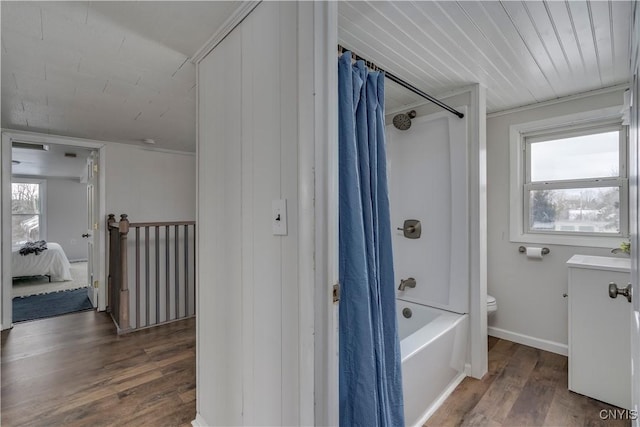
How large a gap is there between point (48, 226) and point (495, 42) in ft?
30.2

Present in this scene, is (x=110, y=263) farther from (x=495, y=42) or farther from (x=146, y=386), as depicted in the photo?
(x=495, y=42)

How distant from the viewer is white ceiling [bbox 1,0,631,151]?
4.28 feet

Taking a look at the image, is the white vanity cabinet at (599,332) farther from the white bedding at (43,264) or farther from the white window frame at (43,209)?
the white window frame at (43,209)

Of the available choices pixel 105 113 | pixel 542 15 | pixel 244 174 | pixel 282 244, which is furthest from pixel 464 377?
pixel 105 113

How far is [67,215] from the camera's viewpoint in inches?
279

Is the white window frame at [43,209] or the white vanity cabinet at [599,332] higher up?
the white window frame at [43,209]

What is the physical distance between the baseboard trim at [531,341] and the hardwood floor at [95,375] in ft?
9.01

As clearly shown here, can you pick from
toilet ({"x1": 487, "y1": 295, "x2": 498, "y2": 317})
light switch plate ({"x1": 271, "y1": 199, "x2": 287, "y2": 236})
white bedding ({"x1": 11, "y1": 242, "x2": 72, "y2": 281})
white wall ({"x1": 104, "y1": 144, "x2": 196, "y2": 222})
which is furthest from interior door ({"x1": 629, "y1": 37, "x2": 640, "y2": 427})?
white bedding ({"x1": 11, "y1": 242, "x2": 72, "y2": 281})

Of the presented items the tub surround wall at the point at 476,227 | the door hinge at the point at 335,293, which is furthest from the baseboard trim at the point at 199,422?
the tub surround wall at the point at 476,227

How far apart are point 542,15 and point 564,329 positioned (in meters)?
2.47

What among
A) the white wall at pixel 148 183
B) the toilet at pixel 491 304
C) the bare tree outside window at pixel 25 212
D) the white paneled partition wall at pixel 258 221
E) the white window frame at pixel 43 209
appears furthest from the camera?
the white window frame at pixel 43 209

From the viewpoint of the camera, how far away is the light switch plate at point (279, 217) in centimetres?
98

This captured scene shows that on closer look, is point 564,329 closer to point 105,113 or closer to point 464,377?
point 464,377

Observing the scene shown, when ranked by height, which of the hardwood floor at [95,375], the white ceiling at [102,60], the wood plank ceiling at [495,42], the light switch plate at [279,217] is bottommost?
the hardwood floor at [95,375]
